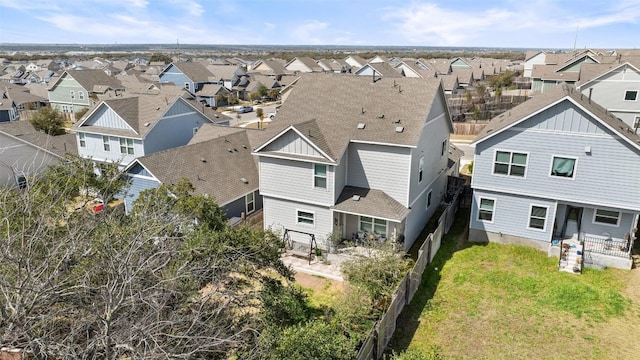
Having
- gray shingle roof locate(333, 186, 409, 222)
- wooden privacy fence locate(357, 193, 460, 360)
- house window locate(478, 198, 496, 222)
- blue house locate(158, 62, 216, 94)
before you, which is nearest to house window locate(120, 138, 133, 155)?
gray shingle roof locate(333, 186, 409, 222)

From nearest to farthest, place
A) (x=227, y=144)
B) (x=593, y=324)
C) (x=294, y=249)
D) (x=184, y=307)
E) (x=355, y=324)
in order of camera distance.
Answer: (x=184, y=307), (x=355, y=324), (x=593, y=324), (x=294, y=249), (x=227, y=144)

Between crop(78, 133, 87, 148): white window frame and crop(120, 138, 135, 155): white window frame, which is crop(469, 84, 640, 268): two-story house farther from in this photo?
crop(78, 133, 87, 148): white window frame

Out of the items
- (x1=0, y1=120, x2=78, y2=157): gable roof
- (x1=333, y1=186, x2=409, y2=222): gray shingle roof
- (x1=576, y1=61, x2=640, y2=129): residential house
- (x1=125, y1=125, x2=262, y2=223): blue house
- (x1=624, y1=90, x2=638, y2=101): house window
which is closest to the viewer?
(x1=333, y1=186, x2=409, y2=222): gray shingle roof

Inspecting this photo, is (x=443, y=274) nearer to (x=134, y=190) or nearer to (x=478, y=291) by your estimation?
(x=478, y=291)

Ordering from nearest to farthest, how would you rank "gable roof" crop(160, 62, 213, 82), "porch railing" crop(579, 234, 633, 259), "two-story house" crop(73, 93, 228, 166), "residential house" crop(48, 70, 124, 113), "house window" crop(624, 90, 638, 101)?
"porch railing" crop(579, 234, 633, 259), "two-story house" crop(73, 93, 228, 166), "house window" crop(624, 90, 638, 101), "residential house" crop(48, 70, 124, 113), "gable roof" crop(160, 62, 213, 82)

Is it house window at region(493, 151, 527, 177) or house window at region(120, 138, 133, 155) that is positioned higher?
house window at region(493, 151, 527, 177)

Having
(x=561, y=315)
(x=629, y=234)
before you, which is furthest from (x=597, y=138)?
(x=561, y=315)
